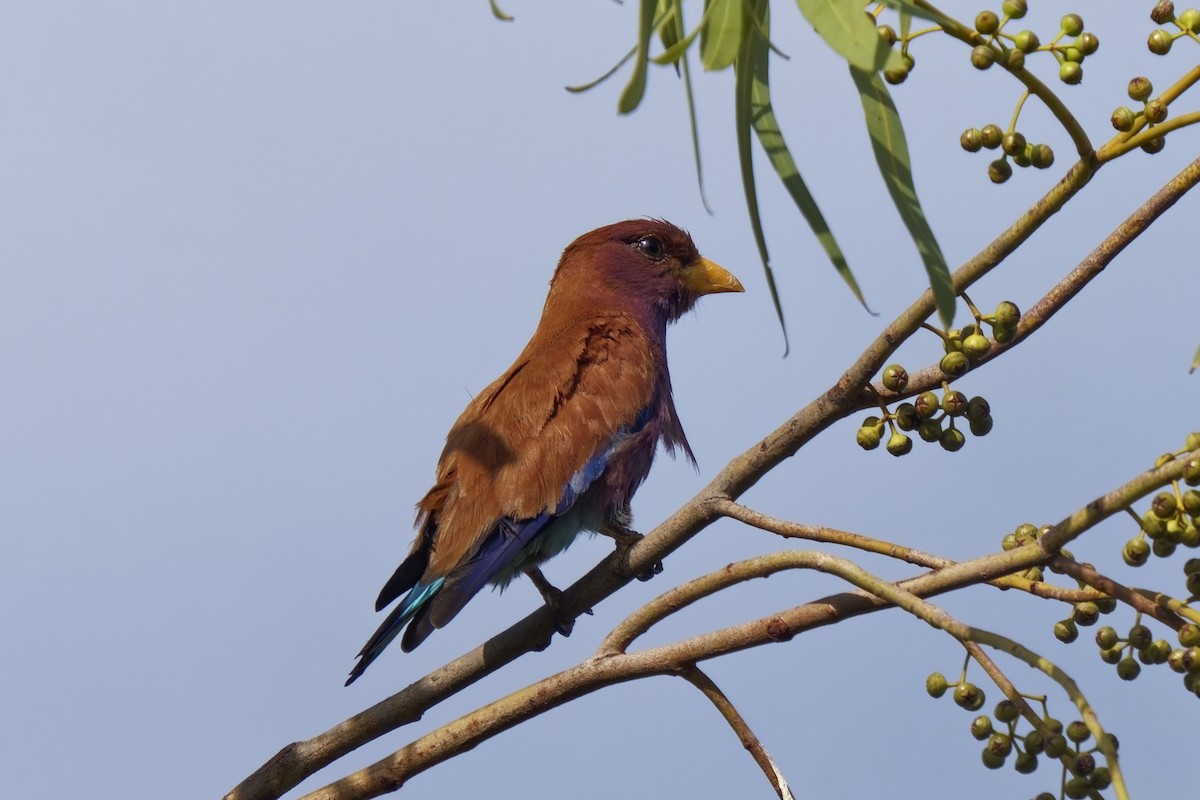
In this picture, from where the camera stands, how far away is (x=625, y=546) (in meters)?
3.90

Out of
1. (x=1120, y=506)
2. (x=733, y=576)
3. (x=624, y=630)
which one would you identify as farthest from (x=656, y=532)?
(x=1120, y=506)

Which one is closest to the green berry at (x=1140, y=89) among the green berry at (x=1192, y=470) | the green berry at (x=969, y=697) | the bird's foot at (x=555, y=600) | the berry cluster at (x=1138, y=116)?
the berry cluster at (x=1138, y=116)

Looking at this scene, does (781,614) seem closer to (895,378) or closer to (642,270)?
(895,378)

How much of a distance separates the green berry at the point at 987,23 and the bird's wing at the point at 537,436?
2.57m

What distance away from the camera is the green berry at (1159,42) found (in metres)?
2.65

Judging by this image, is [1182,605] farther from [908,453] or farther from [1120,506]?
[908,453]

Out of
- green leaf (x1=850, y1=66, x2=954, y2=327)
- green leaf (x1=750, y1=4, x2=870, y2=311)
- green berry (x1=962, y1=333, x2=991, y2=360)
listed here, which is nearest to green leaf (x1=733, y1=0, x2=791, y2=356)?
green leaf (x1=750, y1=4, x2=870, y2=311)

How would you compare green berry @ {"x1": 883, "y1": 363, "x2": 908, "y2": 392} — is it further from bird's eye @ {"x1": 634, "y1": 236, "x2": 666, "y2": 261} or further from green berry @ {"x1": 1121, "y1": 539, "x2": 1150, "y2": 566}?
bird's eye @ {"x1": 634, "y1": 236, "x2": 666, "y2": 261}

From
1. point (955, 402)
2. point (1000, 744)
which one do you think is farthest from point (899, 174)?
point (1000, 744)

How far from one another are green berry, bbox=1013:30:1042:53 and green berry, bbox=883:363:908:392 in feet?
2.31

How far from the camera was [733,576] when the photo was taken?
2.93 metres

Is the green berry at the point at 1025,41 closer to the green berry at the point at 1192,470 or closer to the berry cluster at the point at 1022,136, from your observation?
the berry cluster at the point at 1022,136

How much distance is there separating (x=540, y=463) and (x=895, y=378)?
2.10 m

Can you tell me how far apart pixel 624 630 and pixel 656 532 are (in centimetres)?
36
